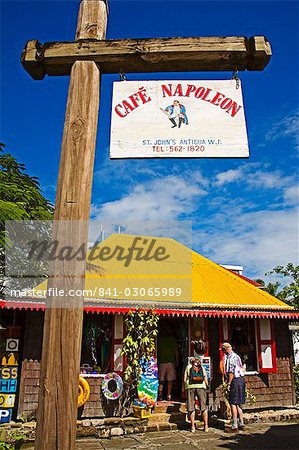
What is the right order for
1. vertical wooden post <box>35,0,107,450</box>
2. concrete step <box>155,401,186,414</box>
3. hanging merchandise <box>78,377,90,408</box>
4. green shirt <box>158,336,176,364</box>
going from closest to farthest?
vertical wooden post <box>35,0,107,450</box>
hanging merchandise <box>78,377,90,408</box>
concrete step <box>155,401,186,414</box>
green shirt <box>158,336,176,364</box>

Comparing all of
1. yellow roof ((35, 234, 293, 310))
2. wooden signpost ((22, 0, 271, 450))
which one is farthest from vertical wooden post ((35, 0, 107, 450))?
yellow roof ((35, 234, 293, 310))

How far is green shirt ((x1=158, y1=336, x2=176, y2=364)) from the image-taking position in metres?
10.9

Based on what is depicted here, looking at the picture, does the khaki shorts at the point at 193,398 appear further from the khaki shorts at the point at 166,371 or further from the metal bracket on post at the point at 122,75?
the metal bracket on post at the point at 122,75

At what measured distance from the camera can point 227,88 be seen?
344 cm

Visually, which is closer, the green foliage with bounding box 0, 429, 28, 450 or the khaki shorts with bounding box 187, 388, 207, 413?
the green foliage with bounding box 0, 429, 28, 450

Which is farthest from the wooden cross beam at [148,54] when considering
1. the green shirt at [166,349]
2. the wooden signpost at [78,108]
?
the green shirt at [166,349]

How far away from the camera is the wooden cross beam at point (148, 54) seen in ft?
11.0

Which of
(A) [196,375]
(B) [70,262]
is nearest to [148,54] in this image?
(B) [70,262]

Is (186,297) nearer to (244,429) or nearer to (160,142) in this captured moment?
(244,429)

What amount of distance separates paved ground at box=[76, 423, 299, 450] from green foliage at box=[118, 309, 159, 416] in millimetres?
1131

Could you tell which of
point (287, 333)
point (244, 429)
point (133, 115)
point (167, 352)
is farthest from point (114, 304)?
point (133, 115)

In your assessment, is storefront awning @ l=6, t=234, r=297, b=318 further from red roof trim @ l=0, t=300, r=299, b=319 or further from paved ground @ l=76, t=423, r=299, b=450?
paved ground @ l=76, t=423, r=299, b=450

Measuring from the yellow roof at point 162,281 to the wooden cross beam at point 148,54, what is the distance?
7078 millimetres

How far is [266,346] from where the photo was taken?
11.2 m
